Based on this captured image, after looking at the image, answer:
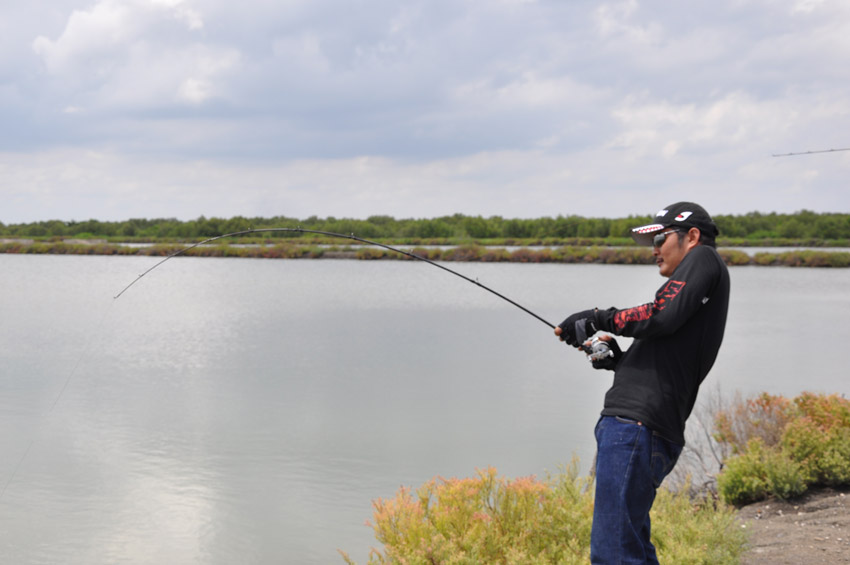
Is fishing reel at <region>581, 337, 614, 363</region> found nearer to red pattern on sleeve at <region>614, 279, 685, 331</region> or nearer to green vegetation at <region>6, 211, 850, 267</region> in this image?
red pattern on sleeve at <region>614, 279, 685, 331</region>

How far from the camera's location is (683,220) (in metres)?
2.88

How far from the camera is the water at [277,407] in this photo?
7262mm

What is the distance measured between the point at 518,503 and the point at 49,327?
20078 mm

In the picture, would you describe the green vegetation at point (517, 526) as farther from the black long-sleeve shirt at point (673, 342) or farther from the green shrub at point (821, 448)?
the green shrub at point (821, 448)

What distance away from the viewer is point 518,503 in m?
4.25

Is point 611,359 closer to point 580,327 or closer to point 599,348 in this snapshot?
point 599,348

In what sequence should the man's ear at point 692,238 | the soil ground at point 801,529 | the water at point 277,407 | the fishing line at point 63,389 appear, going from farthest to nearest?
the fishing line at point 63,389 → the water at point 277,407 → the soil ground at point 801,529 → the man's ear at point 692,238

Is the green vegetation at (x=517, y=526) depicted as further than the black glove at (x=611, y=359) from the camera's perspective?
Yes

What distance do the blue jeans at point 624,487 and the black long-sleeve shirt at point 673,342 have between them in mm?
62

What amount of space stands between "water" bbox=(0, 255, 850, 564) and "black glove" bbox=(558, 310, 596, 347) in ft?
7.84

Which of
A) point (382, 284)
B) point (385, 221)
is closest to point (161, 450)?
point (382, 284)

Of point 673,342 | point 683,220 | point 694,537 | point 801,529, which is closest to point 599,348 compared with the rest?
point 673,342

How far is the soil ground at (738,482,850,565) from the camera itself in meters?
4.55

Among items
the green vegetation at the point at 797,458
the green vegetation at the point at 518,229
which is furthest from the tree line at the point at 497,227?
the green vegetation at the point at 797,458
